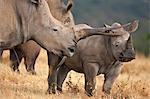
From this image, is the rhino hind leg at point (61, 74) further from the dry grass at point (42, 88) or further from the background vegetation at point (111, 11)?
the background vegetation at point (111, 11)

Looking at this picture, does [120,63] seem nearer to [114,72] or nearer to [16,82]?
[114,72]

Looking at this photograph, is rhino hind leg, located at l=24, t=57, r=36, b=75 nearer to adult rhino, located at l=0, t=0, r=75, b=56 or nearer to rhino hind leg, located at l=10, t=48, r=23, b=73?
rhino hind leg, located at l=10, t=48, r=23, b=73

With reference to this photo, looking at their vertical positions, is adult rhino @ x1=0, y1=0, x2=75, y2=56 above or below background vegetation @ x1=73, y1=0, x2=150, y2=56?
below

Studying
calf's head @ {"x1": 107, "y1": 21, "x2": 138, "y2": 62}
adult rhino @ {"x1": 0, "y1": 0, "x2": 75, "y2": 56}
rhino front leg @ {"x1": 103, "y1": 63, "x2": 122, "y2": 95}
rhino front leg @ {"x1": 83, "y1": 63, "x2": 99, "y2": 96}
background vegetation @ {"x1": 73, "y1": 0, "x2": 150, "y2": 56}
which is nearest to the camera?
adult rhino @ {"x1": 0, "y1": 0, "x2": 75, "y2": 56}

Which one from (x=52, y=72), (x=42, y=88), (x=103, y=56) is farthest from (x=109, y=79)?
(x=42, y=88)

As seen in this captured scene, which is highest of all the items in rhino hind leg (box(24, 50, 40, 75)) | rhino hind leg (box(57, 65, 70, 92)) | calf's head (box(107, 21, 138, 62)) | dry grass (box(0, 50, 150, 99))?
calf's head (box(107, 21, 138, 62))

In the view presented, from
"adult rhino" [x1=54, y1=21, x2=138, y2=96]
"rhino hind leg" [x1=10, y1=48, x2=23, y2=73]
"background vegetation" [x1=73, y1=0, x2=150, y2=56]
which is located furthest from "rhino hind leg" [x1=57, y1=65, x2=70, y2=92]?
A: "background vegetation" [x1=73, y1=0, x2=150, y2=56]

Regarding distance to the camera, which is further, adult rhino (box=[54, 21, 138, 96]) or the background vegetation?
the background vegetation

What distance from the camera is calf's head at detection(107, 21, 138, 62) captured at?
12969 millimetres

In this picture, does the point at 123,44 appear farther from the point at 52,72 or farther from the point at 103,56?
the point at 52,72

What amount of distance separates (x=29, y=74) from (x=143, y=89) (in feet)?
9.53

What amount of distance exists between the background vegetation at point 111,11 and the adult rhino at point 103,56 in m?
61.4

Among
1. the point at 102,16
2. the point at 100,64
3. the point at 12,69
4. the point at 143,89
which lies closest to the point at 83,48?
the point at 100,64

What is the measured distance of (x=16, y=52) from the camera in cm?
1577
